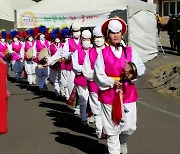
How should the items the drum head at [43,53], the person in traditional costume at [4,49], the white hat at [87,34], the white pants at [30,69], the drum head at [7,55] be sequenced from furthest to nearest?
the person in traditional costume at [4,49]
the drum head at [7,55]
the white pants at [30,69]
the drum head at [43,53]
the white hat at [87,34]

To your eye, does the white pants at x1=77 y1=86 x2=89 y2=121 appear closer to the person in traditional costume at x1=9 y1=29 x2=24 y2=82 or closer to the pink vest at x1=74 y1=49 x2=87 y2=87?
the pink vest at x1=74 y1=49 x2=87 y2=87

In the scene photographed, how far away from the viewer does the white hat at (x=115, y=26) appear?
544 centimetres

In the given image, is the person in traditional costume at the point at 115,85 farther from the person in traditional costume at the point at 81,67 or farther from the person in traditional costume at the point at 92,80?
the person in traditional costume at the point at 81,67

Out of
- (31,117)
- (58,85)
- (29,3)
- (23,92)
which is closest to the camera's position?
(31,117)

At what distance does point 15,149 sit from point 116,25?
2.60 meters

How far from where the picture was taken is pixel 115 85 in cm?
545

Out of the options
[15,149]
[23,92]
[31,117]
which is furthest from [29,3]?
[15,149]

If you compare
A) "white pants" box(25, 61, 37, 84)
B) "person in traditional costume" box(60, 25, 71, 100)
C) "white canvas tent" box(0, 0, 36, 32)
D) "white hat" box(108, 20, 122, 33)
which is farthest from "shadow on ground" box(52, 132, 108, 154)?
"white canvas tent" box(0, 0, 36, 32)

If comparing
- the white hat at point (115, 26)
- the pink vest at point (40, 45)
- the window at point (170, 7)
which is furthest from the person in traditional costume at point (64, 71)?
the window at point (170, 7)

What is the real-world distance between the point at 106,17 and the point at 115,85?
13.0 metres

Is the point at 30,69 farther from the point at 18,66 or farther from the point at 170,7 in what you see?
the point at 170,7

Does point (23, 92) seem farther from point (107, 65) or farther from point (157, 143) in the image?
point (107, 65)

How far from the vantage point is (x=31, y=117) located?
30.2 feet

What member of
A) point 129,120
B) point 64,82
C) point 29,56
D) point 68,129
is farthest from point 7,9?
point 129,120
